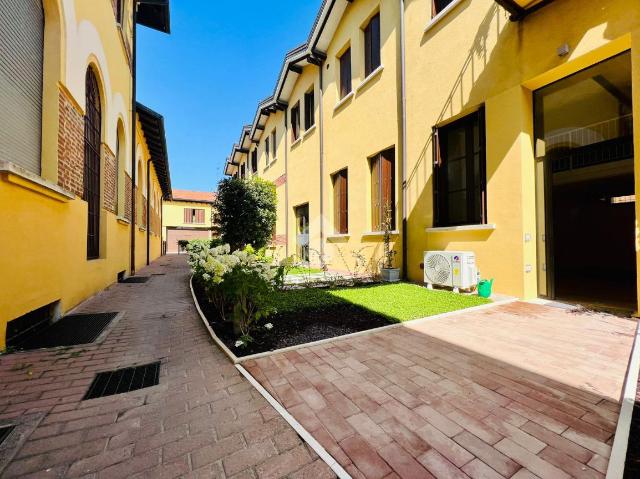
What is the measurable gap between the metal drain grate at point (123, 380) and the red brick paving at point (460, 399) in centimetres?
80

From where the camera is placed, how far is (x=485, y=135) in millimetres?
5176

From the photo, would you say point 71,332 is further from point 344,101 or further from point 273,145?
point 273,145

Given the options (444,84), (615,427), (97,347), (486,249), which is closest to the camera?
(615,427)

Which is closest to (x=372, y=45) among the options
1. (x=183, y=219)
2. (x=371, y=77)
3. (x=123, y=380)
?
(x=371, y=77)

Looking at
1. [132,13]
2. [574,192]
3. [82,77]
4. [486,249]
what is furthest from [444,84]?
[132,13]

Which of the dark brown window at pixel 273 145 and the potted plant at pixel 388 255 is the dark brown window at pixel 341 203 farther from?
the dark brown window at pixel 273 145

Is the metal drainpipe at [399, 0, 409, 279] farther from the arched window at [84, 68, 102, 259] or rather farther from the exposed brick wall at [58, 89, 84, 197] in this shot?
the arched window at [84, 68, 102, 259]

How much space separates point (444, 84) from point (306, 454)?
21.9 ft

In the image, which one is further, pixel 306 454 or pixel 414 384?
pixel 414 384

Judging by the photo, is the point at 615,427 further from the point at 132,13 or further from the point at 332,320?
the point at 132,13

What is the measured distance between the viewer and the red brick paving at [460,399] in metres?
1.39

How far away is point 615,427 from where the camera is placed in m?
1.60

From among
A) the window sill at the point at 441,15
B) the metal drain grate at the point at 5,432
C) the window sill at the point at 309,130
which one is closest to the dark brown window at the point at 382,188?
the window sill at the point at 441,15

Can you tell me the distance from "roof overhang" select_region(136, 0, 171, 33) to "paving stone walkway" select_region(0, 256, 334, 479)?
449 inches
